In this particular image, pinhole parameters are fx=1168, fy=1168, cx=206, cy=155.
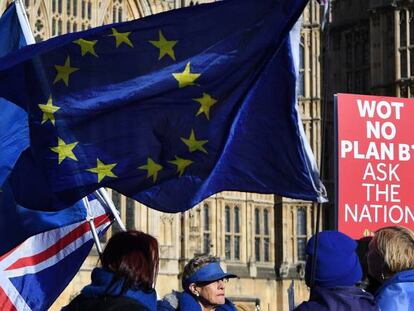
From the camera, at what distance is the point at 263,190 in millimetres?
5469

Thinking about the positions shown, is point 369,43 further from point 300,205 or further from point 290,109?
point 290,109

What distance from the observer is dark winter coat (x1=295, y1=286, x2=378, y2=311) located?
3.80 metres

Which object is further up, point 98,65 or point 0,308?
point 98,65

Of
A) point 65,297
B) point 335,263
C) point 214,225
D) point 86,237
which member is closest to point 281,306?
point 214,225

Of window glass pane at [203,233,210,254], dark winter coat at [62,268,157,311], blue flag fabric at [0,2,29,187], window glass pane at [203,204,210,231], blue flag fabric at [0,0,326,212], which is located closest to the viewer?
dark winter coat at [62,268,157,311]

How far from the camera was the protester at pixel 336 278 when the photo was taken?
381cm

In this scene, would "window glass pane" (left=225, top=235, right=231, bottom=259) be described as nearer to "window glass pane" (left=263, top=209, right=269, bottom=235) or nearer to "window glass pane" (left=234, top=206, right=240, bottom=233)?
"window glass pane" (left=234, top=206, right=240, bottom=233)

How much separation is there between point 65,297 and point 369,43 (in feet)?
31.0

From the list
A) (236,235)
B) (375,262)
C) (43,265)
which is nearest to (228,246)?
(236,235)

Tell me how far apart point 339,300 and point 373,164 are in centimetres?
375

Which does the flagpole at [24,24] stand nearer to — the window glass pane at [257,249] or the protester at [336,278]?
the protester at [336,278]

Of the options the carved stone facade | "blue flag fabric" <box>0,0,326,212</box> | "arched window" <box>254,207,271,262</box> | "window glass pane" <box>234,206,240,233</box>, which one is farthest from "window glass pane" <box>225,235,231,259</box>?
"blue flag fabric" <box>0,0,326,212</box>

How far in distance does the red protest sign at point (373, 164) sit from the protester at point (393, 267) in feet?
10.1

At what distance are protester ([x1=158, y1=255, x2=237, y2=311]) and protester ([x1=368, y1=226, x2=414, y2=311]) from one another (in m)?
1.00
